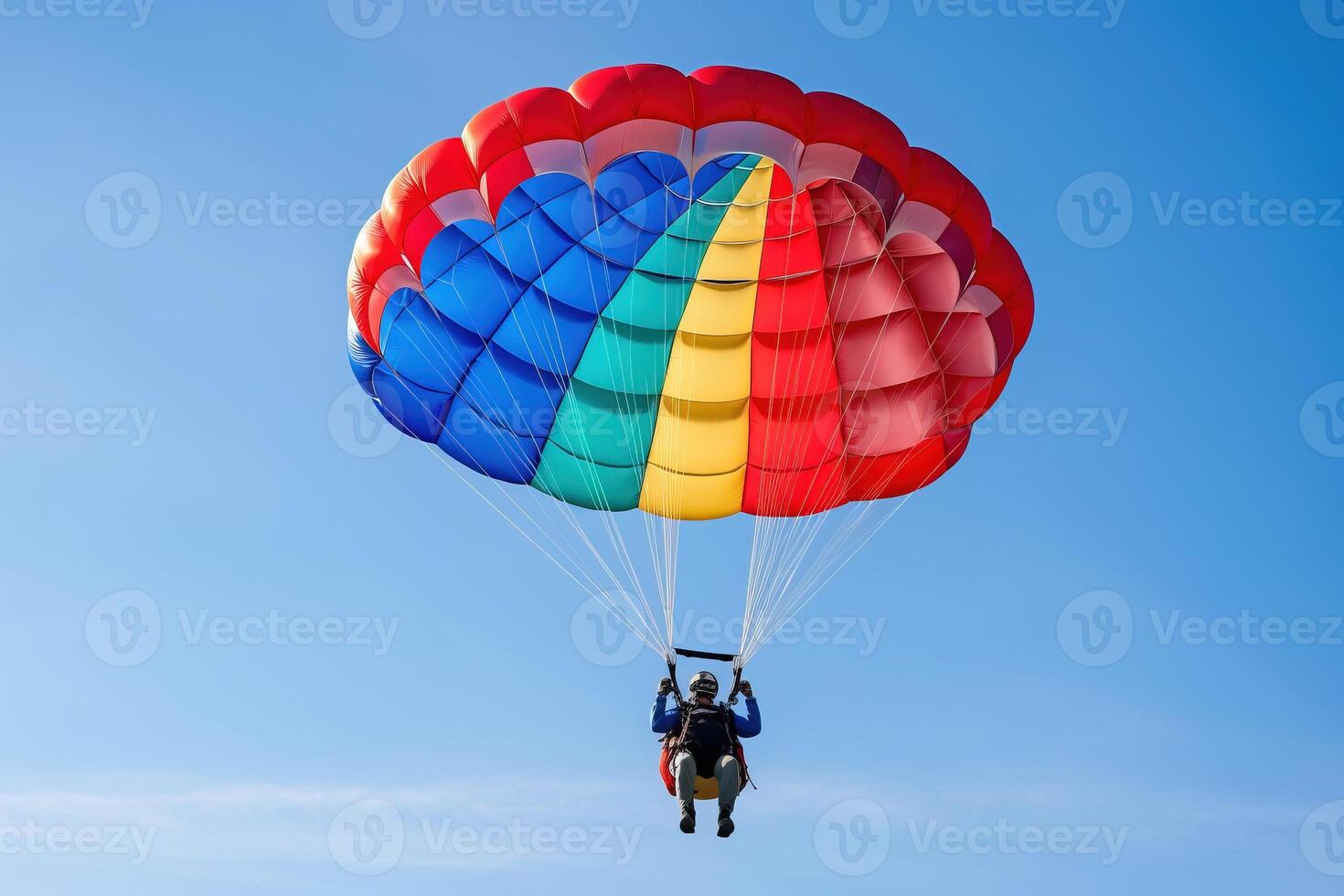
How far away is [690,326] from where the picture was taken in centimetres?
1328

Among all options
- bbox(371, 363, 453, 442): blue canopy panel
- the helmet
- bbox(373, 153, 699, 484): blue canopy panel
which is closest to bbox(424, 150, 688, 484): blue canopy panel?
bbox(373, 153, 699, 484): blue canopy panel

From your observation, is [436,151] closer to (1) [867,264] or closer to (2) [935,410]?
(1) [867,264]

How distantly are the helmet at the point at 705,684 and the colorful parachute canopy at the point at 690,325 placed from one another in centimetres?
273

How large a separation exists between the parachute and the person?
0.60 metres

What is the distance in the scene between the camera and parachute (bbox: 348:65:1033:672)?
38.7 feet

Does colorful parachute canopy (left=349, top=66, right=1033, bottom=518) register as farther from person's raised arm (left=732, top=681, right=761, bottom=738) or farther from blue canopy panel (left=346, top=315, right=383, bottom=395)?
person's raised arm (left=732, top=681, right=761, bottom=738)

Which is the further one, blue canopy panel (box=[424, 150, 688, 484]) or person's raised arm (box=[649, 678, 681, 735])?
blue canopy panel (box=[424, 150, 688, 484])

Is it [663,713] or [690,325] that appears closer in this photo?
[663,713]

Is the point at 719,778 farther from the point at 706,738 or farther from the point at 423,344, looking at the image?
the point at 423,344

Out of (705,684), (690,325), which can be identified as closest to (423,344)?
(690,325)

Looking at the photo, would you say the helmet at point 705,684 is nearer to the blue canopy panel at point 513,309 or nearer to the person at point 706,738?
the person at point 706,738

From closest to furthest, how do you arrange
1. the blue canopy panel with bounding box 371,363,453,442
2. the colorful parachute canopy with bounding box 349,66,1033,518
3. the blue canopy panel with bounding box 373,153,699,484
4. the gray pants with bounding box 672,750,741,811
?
1. the gray pants with bounding box 672,750,741,811
2. the colorful parachute canopy with bounding box 349,66,1033,518
3. the blue canopy panel with bounding box 373,153,699,484
4. the blue canopy panel with bounding box 371,363,453,442

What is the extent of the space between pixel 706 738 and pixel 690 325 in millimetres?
4242

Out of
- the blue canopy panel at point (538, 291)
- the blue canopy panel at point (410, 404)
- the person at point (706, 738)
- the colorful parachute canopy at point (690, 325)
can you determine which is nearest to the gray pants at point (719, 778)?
the person at point (706, 738)
